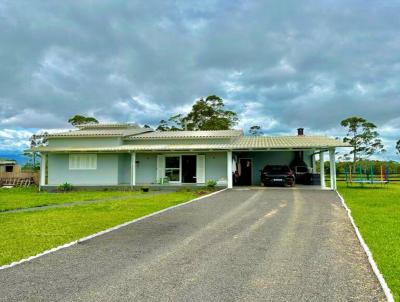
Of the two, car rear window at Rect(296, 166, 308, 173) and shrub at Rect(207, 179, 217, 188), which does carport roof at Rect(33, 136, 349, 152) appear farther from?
car rear window at Rect(296, 166, 308, 173)

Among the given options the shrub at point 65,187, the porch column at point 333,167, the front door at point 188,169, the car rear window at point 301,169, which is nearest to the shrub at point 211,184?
the front door at point 188,169

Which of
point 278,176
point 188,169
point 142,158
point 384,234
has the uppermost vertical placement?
point 142,158

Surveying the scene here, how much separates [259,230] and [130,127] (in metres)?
23.7

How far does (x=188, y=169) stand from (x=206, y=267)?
61.6 feet

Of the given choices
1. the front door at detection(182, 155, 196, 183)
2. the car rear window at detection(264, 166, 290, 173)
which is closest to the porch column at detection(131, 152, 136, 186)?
the front door at detection(182, 155, 196, 183)

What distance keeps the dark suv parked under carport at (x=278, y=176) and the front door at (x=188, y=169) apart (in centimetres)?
477

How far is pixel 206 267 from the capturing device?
530 cm

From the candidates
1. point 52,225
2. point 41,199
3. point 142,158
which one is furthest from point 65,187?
point 52,225

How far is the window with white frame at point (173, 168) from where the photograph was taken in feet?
78.0

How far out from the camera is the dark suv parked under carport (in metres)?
21.6

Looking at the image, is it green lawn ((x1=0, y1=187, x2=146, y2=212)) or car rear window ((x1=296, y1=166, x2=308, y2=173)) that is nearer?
green lawn ((x1=0, y1=187, x2=146, y2=212))

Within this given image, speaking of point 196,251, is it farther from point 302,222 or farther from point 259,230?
point 302,222

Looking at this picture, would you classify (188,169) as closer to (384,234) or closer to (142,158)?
(142,158)

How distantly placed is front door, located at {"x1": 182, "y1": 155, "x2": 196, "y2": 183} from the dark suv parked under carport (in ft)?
15.7
